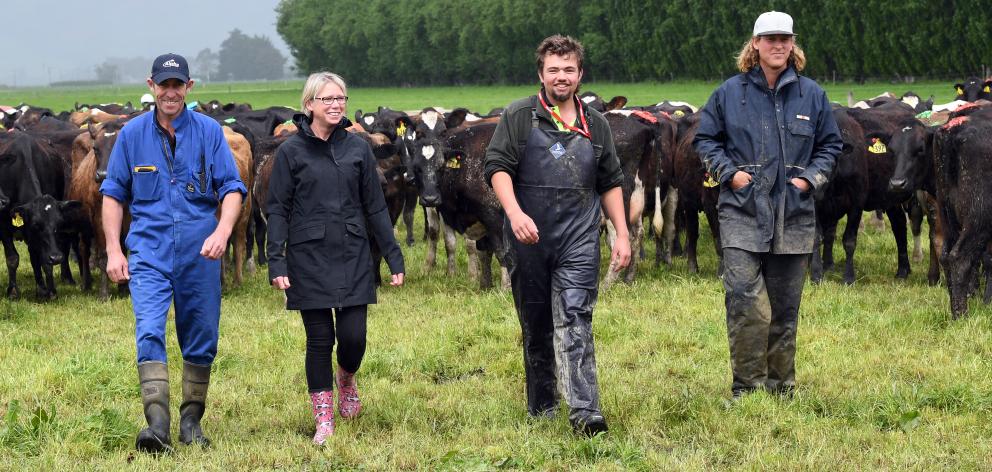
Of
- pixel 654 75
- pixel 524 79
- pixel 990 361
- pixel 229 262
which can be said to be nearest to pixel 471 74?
pixel 524 79

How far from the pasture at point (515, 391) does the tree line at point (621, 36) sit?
1467 inches

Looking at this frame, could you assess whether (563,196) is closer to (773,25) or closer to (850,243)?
(773,25)

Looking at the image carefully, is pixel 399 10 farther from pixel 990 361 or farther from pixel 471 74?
pixel 990 361

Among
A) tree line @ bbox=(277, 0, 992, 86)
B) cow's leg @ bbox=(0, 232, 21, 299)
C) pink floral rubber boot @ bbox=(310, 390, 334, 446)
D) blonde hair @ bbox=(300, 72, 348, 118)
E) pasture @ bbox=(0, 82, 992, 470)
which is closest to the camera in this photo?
pasture @ bbox=(0, 82, 992, 470)

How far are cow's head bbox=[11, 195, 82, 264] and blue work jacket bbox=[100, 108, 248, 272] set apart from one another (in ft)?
21.4

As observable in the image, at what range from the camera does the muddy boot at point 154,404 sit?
6105 mm

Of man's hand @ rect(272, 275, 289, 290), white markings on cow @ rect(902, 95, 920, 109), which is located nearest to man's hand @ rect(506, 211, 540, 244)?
man's hand @ rect(272, 275, 289, 290)

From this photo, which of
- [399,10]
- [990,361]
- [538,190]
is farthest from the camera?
[399,10]

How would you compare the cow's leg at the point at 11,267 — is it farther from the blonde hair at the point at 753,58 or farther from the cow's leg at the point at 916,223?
the cow's leg at the point at 916,223

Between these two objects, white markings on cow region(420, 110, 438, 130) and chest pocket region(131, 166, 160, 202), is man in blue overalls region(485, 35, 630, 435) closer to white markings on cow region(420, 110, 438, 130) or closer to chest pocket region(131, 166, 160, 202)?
chest pocket region(131, 166, 160, 202)

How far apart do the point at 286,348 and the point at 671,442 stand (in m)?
3.80

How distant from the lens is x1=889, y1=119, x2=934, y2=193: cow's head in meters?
11.1

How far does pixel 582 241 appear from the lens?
246 inches

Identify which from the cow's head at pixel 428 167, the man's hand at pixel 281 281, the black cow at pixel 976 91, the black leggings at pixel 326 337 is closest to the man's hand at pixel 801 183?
the black leggings at pixel 326 337
